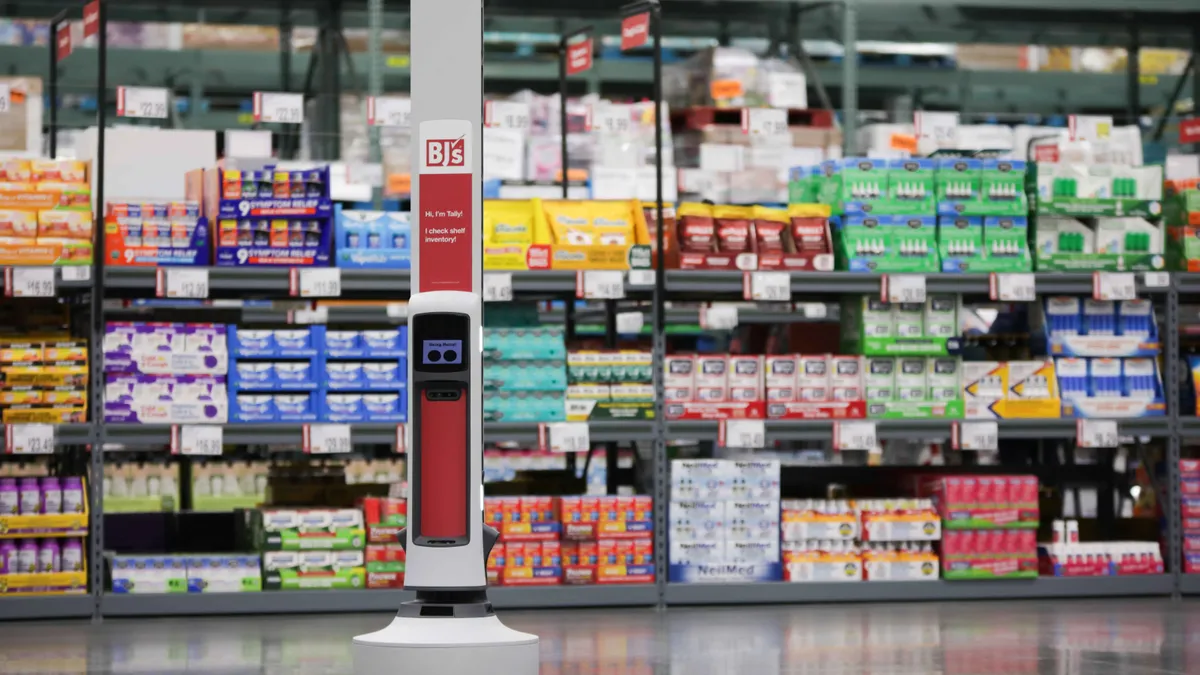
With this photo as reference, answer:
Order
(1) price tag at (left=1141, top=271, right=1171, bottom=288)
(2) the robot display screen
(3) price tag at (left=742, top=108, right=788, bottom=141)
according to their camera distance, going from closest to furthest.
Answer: (2) the robot display screen < (1) price tag at (left=1141, top=271, right=1171, bottom=288) < (3) price tag at (left=742, top=108, right=788, bottom=141)

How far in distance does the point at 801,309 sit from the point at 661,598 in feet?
8.66

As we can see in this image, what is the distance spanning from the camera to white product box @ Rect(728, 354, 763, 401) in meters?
7.29

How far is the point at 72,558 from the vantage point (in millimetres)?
6793

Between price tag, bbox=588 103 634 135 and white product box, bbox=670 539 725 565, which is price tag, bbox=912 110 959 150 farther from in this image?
white product box, bbox=670 539 725 565

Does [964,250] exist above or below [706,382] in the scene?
above

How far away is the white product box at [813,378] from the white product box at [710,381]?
36cm

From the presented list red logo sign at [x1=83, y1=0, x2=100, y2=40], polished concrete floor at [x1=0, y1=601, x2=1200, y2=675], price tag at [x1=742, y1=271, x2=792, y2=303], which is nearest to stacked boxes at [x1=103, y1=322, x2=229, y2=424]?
polished concrete floor at [x1=0, y1=601, x2=1200, y2=675]

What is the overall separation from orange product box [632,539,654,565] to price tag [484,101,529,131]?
404 cm

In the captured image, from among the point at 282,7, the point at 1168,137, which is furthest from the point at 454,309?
the point at 1168,137

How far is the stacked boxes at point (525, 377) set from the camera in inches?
280

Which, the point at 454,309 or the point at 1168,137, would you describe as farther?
the point at 1168,137

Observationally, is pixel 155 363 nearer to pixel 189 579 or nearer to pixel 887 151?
pixel 189 579

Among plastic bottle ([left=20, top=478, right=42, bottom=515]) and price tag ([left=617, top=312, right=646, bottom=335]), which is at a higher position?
price tag ([left=617, top=312, right=646, bottom=335])

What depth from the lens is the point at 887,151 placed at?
10750 millimetres
